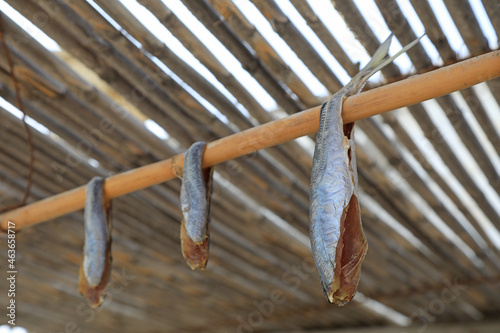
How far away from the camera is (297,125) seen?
5.58 feet

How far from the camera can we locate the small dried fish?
177cm

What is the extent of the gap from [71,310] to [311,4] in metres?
3.93

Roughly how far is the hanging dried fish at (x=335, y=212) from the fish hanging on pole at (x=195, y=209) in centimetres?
45

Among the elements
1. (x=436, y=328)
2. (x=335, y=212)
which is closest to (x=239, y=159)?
(x=335, y=212)

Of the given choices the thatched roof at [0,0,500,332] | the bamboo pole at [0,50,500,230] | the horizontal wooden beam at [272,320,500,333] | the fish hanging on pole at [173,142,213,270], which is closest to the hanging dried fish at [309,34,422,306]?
the bamboo pole at [0,50,500,230]

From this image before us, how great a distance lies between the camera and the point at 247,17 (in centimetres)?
210

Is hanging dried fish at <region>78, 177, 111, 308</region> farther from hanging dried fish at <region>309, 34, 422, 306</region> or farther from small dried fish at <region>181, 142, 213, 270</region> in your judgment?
hanging dried fish at <region>309, 34, 422, 306</region>

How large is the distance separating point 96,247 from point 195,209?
1.59 ft

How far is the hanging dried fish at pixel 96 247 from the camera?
1998 millimetres

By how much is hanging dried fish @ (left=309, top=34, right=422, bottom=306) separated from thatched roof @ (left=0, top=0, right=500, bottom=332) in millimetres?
714

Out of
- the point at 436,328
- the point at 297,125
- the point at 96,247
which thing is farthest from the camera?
the point at 436,328

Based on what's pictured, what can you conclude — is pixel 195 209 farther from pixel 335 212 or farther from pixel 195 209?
pixel 335 212

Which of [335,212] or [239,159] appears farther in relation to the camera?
[239,159]

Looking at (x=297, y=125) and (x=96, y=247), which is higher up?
(x=297, y=125)
